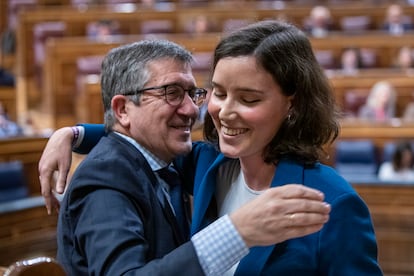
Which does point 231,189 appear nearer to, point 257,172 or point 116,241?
point 257,172

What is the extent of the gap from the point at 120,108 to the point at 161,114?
55mm

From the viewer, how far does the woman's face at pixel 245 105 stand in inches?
34.4

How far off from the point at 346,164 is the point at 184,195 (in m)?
2.20

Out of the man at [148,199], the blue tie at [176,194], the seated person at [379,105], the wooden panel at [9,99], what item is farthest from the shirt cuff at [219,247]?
the wooden panel at [9,99]

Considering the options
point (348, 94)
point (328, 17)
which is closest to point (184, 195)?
point (348, 94)

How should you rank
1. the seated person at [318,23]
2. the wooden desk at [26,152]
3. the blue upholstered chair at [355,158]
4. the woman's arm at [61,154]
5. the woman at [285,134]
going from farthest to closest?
the seated person at [318,23]
the blue upholstered chair at [355,158]
the wooden desk at [26,152]
the woman's arm at [61,154]
the woman at [285,134]

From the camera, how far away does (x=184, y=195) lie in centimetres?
110

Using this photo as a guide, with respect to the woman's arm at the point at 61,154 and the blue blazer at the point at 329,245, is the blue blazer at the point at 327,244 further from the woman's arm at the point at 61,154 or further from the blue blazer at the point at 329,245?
the woman's arm at the point at 61,154

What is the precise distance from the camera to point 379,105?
3.88 m

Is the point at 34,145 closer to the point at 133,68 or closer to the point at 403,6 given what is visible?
the point at 133,68

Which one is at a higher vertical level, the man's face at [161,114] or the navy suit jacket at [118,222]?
the man's face at [161,114]

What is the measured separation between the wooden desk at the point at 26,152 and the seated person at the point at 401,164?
54.3 inches

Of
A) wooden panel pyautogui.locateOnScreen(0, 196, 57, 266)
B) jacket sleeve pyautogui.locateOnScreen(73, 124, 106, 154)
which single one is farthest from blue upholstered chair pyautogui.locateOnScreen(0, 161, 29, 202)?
jacket sleeve pyautogui.locateOnScreen(73, 124, 106, 154)

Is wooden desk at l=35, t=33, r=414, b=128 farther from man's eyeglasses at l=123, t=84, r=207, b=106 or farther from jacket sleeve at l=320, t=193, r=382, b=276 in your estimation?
jacket sleeve at l=320, t=193, r=382, b=276
